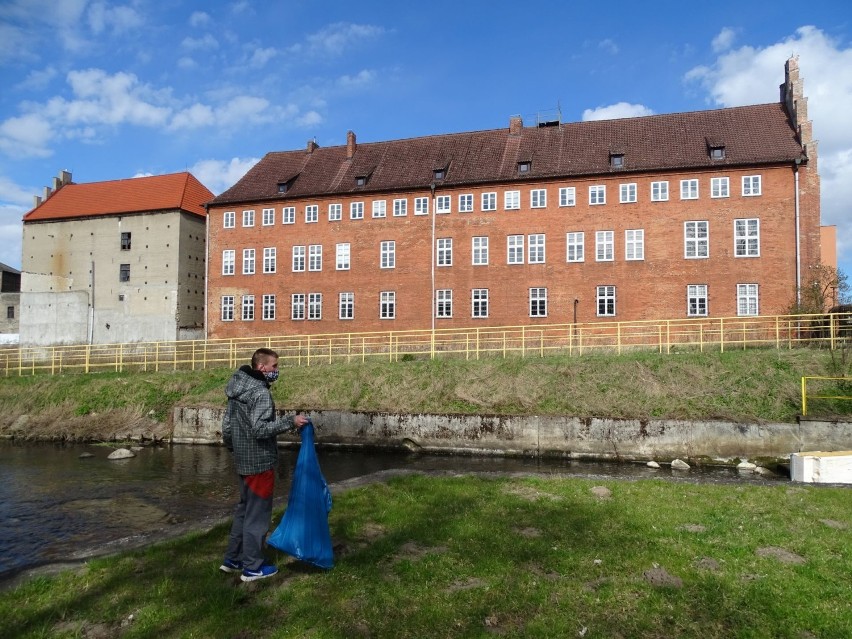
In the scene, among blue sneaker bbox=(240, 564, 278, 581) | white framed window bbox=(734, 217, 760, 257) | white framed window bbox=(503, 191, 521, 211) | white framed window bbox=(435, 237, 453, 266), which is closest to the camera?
blue sneaker bbox=(240, 564, 278, 581)

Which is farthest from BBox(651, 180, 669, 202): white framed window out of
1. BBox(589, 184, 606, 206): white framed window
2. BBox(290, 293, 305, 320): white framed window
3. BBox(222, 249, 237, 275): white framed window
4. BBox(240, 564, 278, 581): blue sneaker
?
BBox(240, 564, 278, 581): blue sneaker

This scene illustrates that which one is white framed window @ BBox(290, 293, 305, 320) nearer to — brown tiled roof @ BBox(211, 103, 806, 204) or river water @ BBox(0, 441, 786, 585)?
brown tiled roof @ BBox(211, 103, 806, 204)

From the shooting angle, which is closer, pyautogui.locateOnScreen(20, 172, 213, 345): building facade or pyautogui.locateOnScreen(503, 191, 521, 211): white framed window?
pyautogui.locateOnScreen(503, 191, 521, 211): white framed window

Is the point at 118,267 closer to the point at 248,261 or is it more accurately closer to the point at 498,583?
the point at 248,261

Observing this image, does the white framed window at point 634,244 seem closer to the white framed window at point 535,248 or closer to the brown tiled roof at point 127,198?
the white framed window at point 535,248

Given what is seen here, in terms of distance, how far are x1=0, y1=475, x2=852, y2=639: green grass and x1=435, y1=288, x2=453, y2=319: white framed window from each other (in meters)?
27.2

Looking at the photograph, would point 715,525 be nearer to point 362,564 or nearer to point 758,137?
point 362,564

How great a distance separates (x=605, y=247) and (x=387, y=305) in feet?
44.9

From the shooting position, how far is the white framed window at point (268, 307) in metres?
37.6

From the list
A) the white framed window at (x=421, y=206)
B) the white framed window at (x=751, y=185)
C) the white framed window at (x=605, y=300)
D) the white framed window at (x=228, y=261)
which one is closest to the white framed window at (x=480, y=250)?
the white framed window at (x=421, y=206)

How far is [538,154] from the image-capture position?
3522cm

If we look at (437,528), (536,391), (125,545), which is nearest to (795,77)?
(536,391)

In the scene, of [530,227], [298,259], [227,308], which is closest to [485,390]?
[530,227]

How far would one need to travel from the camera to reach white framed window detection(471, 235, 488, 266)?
1345 inches
